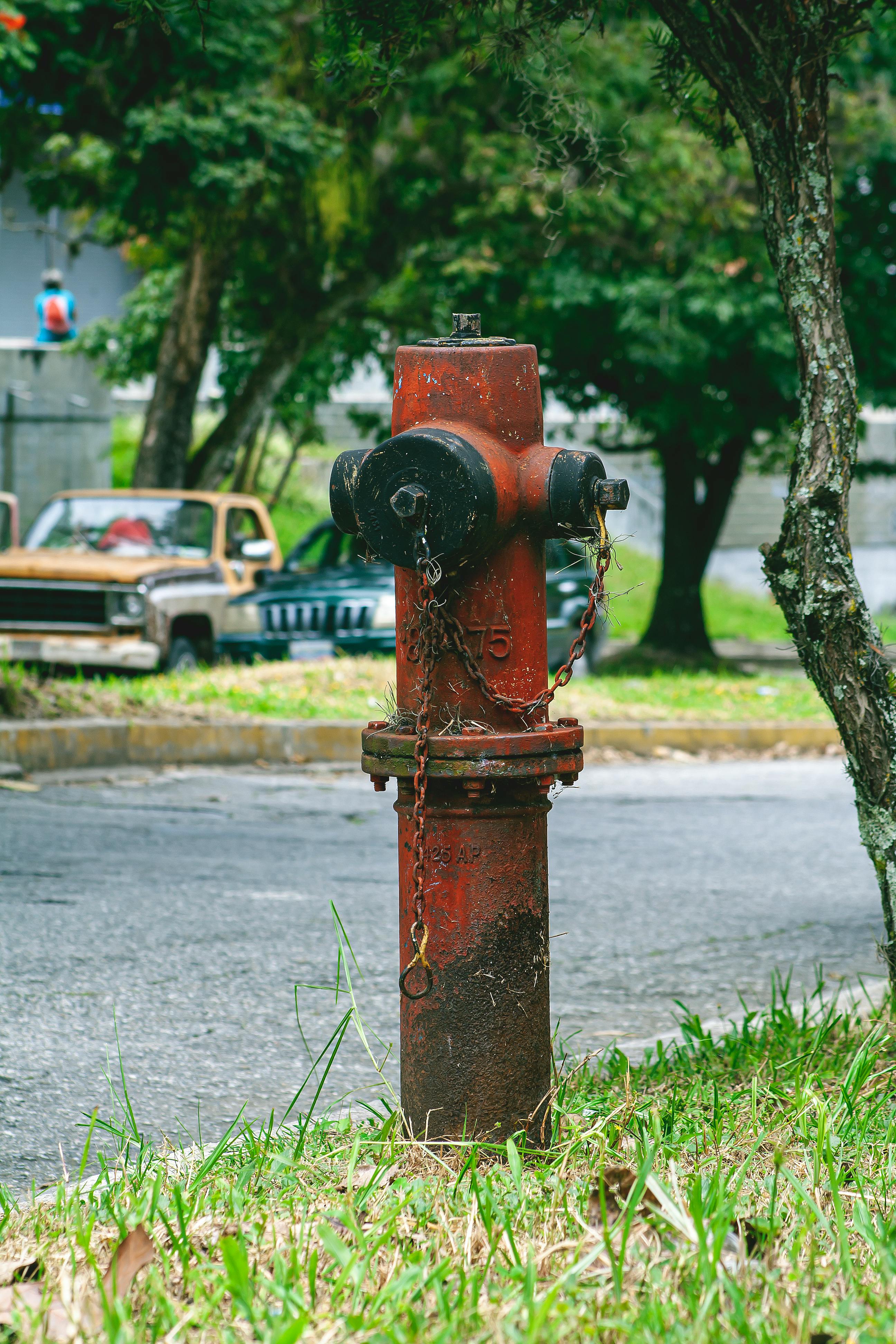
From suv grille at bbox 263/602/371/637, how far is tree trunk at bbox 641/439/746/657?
4999 millimetres

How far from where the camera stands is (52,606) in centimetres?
1116

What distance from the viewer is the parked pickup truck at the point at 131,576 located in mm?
11016

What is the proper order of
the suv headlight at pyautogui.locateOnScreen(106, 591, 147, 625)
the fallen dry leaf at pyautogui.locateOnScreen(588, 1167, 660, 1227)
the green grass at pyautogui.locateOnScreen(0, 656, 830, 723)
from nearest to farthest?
1. the fallen dry leaf at pyautogui.locateOnScreen(588, 1167, 660, 1227)
2. the green grass at pyautogui.locateOnScreen(0, 656, 830, 723)
3. the suv headlight at pyautogui.locateOnScreen(106, 591, 147, 625)

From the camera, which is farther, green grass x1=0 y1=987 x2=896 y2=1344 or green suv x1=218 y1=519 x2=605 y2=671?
green suv x1=218 y1=519 x2=605 y2=671

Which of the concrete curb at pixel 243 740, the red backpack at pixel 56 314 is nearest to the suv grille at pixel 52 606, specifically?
the concrete curb at pixel 243 740

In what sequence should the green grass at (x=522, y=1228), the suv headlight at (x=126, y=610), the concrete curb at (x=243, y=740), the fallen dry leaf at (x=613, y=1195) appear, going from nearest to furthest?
the green grass at (x=522, y=1228) → the fallen dry leaf at (x=613, y=1195) → the concrete curb at (x=243, y=740) → the suv headlight at (x=126, y=610)

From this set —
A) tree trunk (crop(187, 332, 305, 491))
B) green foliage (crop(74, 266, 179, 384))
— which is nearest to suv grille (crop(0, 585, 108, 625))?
tree trunk (crop(187, 332, 305, 491))

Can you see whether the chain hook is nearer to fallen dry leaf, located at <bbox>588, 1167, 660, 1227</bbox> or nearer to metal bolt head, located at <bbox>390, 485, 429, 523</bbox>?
fallen dry leaf, located at <bbox>588, 1167, 660, 1227</bbox>

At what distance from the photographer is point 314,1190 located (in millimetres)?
2387

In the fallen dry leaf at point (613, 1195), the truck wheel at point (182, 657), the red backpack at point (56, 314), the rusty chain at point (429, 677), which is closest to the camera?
the fallen dry leaf at point (613, 1195)

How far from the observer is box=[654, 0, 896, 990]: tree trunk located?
3.09 meters

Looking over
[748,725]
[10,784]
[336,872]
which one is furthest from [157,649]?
[336,872]

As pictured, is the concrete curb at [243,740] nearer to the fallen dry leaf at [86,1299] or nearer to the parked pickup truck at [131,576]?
the parked pickup truck at [131,576]

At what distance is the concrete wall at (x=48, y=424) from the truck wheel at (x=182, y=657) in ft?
30.9
